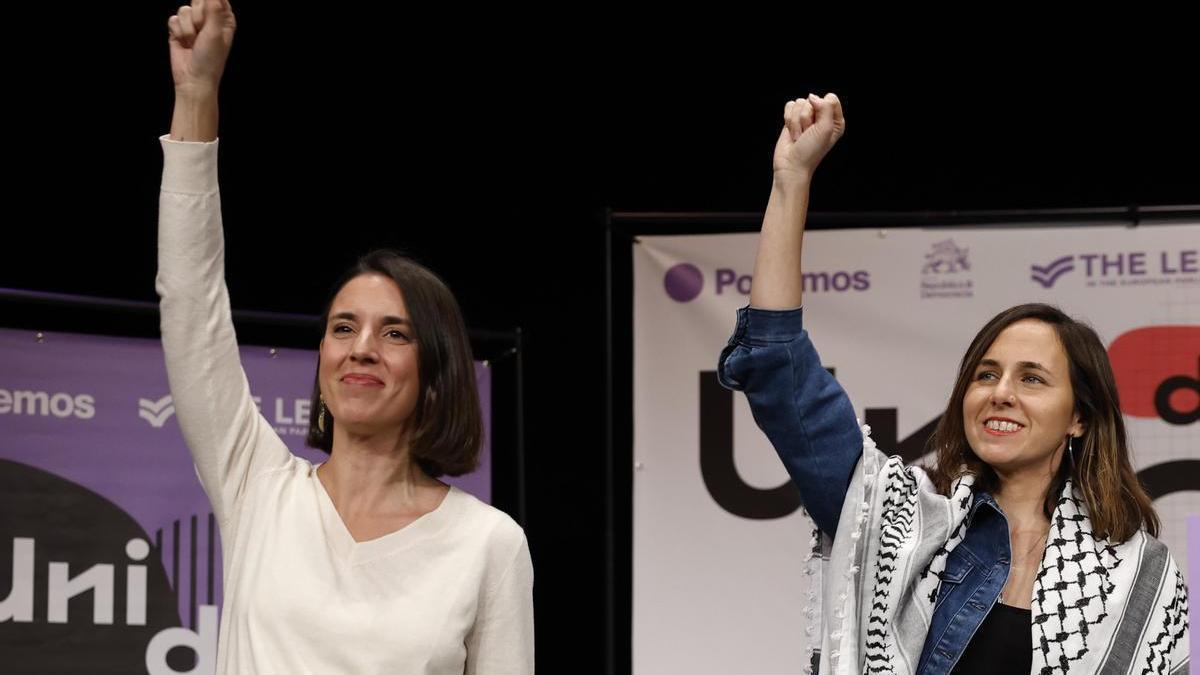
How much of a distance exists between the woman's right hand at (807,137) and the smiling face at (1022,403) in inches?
16.9

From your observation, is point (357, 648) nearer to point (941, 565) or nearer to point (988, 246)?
point (941, 565)

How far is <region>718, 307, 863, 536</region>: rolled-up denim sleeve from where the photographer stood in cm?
221

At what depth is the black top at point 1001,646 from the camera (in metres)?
2.24

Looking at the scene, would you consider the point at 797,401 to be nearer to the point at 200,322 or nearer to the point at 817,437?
the point at 817,437

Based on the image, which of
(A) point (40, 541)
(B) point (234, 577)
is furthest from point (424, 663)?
(A) point (40, 541)

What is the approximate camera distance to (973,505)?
94.5 inches

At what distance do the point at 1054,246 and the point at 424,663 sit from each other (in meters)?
2.23

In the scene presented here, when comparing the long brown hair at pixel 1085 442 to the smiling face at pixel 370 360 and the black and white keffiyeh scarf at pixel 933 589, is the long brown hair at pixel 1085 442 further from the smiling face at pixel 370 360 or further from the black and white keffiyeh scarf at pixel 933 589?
the smiling face at pixel 370 360

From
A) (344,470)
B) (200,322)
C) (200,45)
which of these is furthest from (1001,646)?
(200,45)

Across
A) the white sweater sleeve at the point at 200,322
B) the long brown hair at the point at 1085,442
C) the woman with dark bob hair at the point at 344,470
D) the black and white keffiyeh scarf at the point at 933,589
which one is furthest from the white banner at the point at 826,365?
the white sweater sleeve at the point at 200,322

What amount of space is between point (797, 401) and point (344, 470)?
0.62 meters

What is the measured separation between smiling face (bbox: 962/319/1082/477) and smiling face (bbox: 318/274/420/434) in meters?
0.80

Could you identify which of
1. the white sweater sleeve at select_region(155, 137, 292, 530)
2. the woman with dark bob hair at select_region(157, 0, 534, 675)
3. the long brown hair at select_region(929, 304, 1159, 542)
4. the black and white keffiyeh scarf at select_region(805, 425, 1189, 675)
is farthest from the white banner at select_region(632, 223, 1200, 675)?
the white sweater sleeve at select_region(155, 137, 292, 530)

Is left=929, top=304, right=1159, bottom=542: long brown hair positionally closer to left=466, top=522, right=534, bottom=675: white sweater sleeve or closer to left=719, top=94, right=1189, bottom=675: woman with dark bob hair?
left=719, top=94, right=1189, bottom=675: woman with dark bob hair
